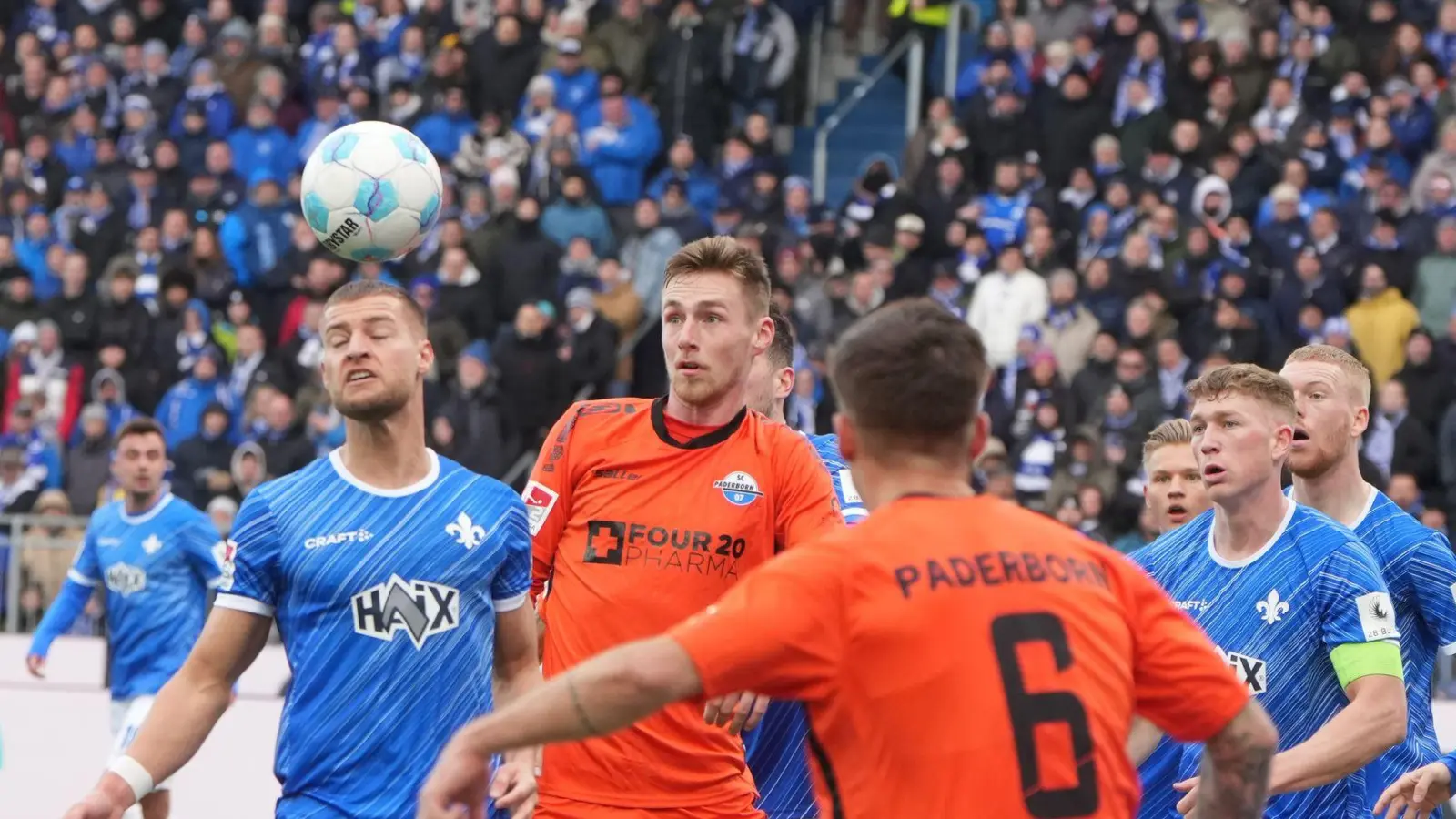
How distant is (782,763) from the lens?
25.5 feet

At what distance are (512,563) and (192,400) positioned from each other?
48.0ft

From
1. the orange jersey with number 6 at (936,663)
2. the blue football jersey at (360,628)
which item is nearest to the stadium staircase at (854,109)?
the blue football jersey at (360,628)

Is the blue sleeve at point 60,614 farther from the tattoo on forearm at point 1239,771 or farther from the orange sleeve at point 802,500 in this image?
the tattoo on forearm at point 1239,771

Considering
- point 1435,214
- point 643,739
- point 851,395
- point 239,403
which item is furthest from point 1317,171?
point 851,395

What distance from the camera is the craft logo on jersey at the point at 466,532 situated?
616 centimetres

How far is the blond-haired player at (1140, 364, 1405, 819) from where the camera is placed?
6.38 m

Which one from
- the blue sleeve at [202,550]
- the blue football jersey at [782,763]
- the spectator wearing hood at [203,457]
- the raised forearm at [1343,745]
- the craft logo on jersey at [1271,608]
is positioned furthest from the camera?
the spectator wearing hood at [203,457]

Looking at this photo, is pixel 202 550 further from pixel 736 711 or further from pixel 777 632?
pixel 777 632

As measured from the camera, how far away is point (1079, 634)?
4.07m

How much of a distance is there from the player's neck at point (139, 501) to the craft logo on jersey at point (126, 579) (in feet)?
1.15

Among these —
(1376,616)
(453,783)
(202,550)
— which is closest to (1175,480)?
(1376,616)

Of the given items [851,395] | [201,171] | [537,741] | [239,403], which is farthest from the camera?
[201,171]

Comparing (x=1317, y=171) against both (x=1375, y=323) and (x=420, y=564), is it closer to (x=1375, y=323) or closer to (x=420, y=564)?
(x=1375, y=323)

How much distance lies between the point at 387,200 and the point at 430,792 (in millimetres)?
4767
